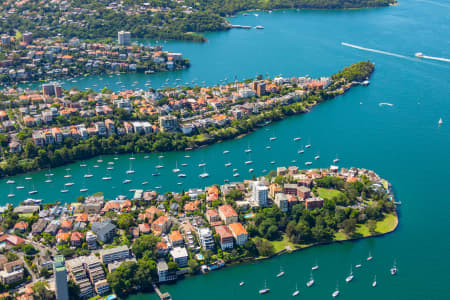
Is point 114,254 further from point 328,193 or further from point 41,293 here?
point 328,193

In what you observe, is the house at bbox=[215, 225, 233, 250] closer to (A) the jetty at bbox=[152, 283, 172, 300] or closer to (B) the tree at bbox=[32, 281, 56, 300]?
(A) the jetty at bbox=[152, 283, 172, 300]

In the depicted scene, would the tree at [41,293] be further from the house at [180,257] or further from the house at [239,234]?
the house at [239,234]

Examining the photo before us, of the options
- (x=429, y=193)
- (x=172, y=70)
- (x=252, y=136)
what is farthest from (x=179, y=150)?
(x=172, y=70)

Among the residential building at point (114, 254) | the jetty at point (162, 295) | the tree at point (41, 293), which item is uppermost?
the residential building at point (114, 254)

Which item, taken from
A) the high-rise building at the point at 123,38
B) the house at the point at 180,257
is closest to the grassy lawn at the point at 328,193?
the house at the point at 180,257

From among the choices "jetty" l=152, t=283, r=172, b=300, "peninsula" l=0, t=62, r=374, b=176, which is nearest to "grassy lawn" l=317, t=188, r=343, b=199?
"peninsula" l=0, t=62, r=374, b=176

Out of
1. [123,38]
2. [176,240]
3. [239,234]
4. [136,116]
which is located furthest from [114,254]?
[123,38]

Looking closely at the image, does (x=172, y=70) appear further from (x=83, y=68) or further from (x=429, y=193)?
(x=429, y=193)
